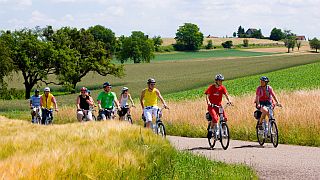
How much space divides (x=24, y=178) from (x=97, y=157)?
1539 mm

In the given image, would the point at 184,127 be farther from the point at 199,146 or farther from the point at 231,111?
the point at 199,146

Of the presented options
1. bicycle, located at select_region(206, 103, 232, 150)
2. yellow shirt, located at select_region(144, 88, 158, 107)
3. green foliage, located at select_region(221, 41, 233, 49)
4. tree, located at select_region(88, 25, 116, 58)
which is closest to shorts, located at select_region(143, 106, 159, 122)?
yellow shirt, located at select_region(144, 88, 158, 107)

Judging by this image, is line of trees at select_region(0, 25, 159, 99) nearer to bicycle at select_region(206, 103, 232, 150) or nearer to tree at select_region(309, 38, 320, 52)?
bicycle at select_region(206, 103, 232, 150)

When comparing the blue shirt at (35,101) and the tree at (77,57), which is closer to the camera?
the blue shirt at (35,101)

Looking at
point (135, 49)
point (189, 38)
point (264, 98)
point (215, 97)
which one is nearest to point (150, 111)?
point (215, 97)

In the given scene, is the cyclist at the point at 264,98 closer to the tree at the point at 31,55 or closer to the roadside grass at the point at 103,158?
the roadside grass at the point at 103,158

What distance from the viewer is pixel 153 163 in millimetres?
8570

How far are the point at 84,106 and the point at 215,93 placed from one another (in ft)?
18.8

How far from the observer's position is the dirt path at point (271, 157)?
1116cm

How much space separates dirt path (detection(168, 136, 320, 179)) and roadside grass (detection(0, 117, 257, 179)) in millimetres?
802

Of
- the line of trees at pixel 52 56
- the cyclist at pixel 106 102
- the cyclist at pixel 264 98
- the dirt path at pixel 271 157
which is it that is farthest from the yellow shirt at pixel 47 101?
the line of trees at pixel 52 56

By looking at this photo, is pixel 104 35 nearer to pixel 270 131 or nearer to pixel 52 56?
pixel 52 56

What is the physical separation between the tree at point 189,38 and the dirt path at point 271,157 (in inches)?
5594

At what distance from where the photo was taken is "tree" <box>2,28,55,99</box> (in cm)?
6631
